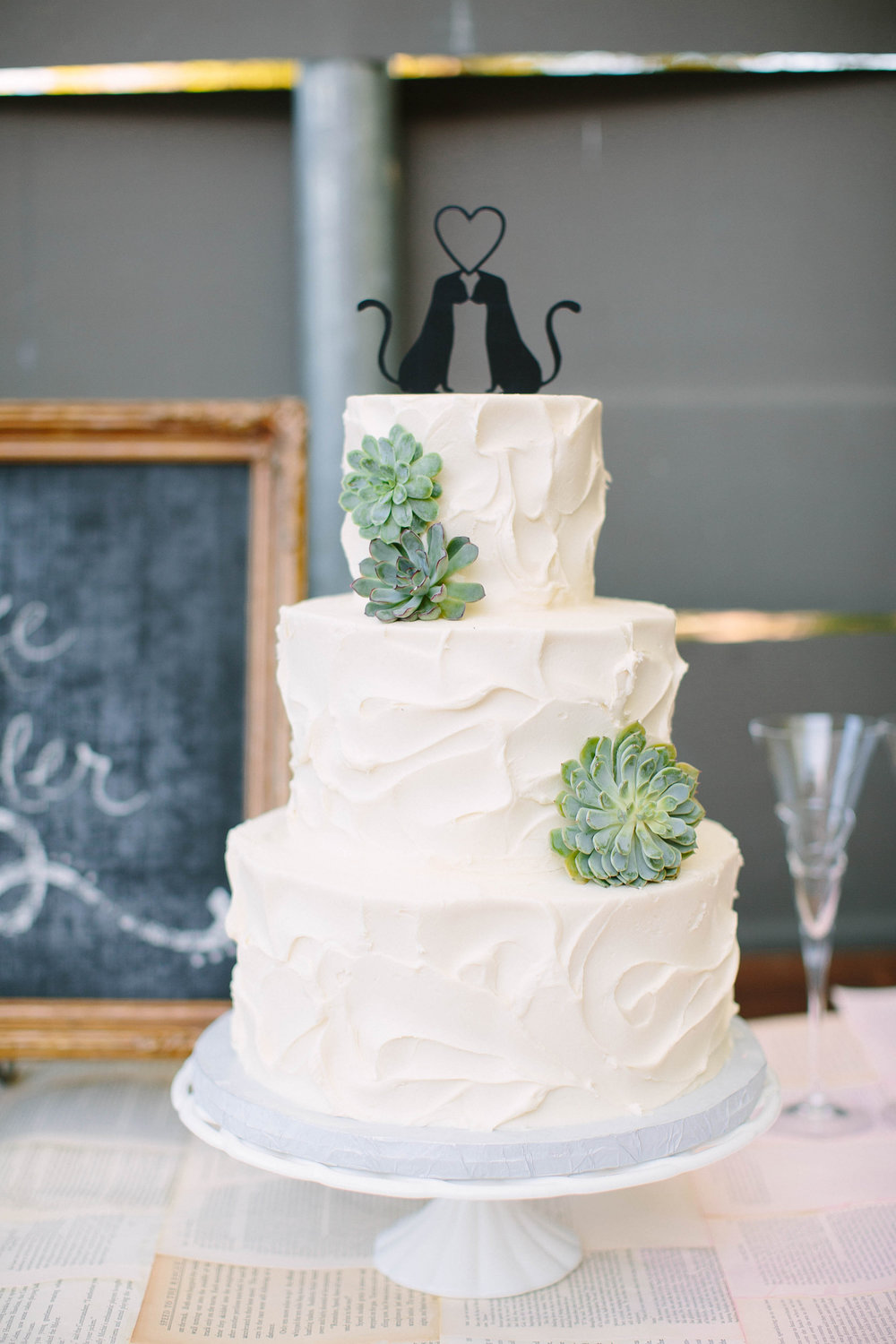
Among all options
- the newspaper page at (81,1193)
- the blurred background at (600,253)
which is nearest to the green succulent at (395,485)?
the blurred background at (600,253)

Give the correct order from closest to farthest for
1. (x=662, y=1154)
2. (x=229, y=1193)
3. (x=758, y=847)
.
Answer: (x=662, y=1154)
(x=229, y=1193)
(x=758, y=847)

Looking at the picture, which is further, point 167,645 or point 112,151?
point 112,151

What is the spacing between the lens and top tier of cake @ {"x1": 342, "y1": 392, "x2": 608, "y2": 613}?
3.76ft

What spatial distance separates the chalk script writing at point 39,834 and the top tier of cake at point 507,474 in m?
0.66

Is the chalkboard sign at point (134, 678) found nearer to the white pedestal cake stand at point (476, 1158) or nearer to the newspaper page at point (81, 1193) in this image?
the newspaper page at point (81, 1193)

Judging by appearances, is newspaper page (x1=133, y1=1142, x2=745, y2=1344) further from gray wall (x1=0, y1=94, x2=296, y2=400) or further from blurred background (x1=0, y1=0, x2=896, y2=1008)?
gray wall (x1=0, y1=94, x2=296, y2=400)

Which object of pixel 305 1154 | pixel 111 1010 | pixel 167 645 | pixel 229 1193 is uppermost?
pixel 167 645

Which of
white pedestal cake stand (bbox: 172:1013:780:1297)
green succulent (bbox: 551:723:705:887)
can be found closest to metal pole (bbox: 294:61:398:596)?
green succulent (bbox: 551:723:705:887)

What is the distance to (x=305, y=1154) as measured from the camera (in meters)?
1.07

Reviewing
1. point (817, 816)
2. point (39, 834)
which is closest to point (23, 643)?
point (39, 834)

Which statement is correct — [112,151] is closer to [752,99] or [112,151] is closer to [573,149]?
[573,149]

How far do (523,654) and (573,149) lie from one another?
1258 millimetres

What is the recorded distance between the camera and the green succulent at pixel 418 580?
1.11 m

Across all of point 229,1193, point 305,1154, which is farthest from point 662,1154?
point 229,1193
